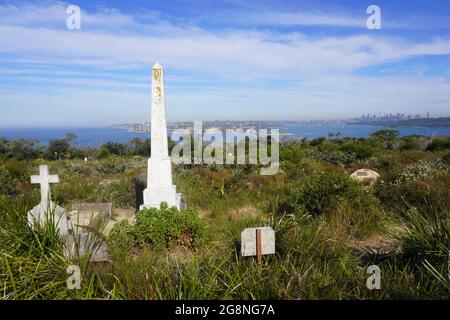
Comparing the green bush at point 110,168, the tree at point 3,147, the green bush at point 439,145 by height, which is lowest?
the green bush at point 110,168

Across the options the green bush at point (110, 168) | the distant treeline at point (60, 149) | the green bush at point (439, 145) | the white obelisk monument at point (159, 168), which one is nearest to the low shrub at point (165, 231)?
the white obelisk monument at point (159, 168)

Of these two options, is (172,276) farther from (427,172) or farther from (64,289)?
(427,172)

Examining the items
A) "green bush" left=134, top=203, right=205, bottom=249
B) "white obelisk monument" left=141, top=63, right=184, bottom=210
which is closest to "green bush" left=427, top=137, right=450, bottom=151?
"white obelisk monument" left=141, top=63, right=184, bottom=210

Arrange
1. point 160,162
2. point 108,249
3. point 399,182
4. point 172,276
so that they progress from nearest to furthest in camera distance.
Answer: point 172,276, point 108,249, point 160,162, point 399,182

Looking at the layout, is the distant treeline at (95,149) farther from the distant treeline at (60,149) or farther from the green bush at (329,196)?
the green bush at (329,196)

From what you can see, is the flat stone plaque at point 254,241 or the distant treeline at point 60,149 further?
the distant treeline at point 60,149

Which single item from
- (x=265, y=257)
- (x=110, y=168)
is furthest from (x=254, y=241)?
(x=110, y=168)

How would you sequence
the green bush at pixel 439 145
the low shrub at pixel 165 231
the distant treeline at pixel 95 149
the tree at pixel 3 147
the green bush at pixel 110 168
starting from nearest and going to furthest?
1. the low shrub at pixel 165 231
2. the green bush at pixel 110 168
3. the green bush at pixel 439 145
4. the distant treeline at pixel 95 149
5. the tree at pixel 3 147

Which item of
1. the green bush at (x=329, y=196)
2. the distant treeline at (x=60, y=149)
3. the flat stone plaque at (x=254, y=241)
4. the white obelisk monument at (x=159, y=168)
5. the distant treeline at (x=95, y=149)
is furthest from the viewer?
the distant treeline at (x=60, y=149)
